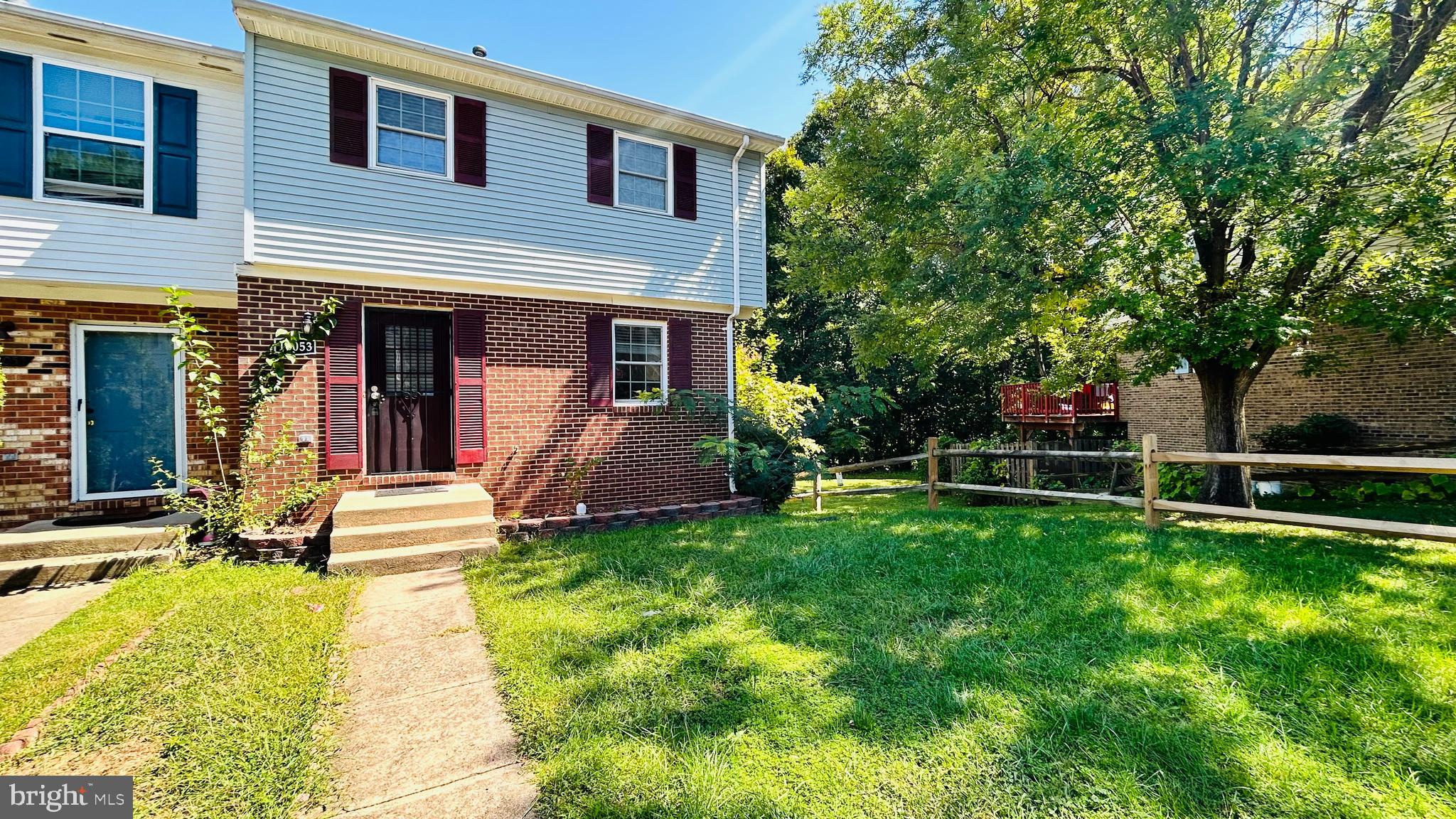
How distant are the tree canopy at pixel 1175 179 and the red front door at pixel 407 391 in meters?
7.37

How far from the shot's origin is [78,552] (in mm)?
5066

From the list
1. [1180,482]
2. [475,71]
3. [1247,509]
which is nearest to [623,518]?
[475,71]

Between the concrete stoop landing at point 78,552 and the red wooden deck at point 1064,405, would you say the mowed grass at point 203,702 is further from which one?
the red wooden deck at point 1064,405

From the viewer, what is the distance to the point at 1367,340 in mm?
10422

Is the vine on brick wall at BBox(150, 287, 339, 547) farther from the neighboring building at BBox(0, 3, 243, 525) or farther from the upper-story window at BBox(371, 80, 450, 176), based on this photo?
the upper-story window at BBox(371, 80, 450, 176)

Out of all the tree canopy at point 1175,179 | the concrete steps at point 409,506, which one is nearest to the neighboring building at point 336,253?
the concrete steps at point 409,506

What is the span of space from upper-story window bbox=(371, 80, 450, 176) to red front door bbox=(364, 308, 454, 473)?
1.77 m

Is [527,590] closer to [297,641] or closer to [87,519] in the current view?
[297,641]

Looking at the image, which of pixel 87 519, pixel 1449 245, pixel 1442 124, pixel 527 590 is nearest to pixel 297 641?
pixel 527 590

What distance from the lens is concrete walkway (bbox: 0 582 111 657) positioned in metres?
3.72

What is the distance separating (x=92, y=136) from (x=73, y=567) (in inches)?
187

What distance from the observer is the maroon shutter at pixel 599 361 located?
760cm

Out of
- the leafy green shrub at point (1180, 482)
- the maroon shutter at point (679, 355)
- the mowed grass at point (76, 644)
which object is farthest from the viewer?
the leafy green shrub at point (1180, 482)

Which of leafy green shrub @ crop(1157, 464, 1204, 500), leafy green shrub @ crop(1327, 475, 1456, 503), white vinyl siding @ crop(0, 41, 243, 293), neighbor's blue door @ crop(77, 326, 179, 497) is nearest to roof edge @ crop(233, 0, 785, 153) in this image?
white vinyl siding @ crop(0, 41, 243, 293)
